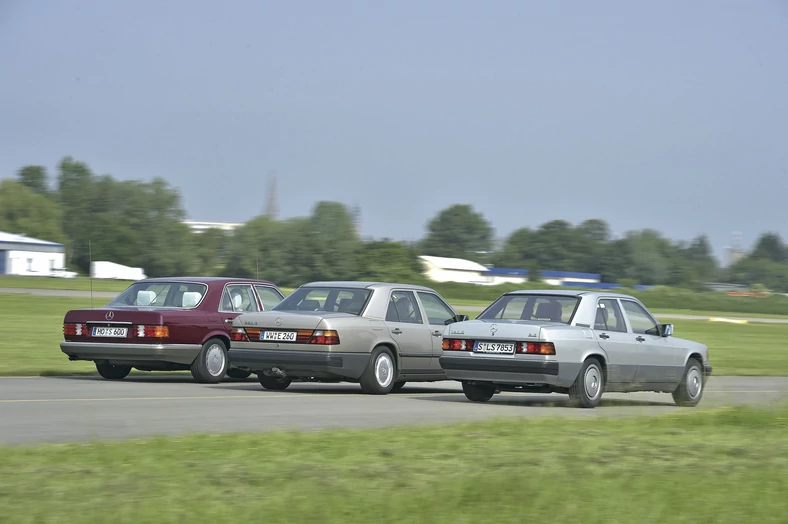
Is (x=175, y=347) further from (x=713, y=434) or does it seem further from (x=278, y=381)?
(x=713, y=434)

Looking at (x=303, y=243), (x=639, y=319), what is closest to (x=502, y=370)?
(x=639, y=319)

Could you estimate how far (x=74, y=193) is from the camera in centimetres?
15450

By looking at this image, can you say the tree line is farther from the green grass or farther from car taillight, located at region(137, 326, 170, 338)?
the green grass

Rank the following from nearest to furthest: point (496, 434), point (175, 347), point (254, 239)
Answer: point (496, 434), point (175, 347), point (254, 239)

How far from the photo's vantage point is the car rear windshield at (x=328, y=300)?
52.7 feet

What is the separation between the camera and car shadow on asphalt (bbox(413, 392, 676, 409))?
1505 centimetres

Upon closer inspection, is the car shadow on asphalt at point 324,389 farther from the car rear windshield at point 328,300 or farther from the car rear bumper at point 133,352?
the car rear windshield at point 328,300

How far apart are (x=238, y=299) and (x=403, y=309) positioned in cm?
307

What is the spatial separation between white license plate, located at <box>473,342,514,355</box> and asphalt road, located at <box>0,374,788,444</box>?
28.2 inches

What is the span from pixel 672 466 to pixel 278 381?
9387mm

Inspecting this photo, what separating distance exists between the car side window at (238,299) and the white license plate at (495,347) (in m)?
4.99

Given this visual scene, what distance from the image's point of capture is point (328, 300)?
53.2 feet

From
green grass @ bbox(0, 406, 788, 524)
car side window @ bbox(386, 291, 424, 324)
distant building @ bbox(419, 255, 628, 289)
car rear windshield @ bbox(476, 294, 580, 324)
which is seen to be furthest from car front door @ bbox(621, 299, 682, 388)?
distant building @ bbox(419, 255, 628, 289)

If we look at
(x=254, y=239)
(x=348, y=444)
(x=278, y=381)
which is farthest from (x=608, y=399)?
(x=254, y=239)
